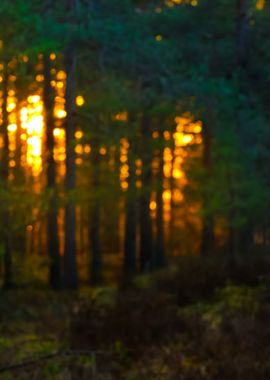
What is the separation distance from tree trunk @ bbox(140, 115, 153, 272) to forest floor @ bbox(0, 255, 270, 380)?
9626mm

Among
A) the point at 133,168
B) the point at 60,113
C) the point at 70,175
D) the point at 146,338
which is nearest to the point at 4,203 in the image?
the point at 146,338

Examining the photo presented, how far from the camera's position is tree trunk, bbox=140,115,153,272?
840 inches

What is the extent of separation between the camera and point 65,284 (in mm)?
17688

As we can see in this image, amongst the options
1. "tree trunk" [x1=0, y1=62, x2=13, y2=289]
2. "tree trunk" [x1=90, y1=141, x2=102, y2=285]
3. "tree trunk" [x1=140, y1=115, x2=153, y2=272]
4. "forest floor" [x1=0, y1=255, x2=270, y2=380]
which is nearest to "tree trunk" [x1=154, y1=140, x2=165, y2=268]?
"tree trunk" [x1=140, y1=115, x2=153, y2=272]

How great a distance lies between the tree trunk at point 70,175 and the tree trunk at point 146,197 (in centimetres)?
403

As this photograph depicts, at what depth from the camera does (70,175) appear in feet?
57.4

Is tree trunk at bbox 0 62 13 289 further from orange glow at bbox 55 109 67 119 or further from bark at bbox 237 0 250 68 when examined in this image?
bark at bbox 237 0 250 68

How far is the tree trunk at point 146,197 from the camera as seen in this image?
21.3m

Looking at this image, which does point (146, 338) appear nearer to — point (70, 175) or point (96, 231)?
point (70, 175)

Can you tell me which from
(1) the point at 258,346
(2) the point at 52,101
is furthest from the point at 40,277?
(1) the point at 258,346

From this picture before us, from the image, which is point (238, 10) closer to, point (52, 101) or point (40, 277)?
point (52, 101)

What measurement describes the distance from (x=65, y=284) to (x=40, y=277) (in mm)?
1296

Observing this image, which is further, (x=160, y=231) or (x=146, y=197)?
(x=160, y=231)

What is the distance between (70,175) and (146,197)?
5898 mm
